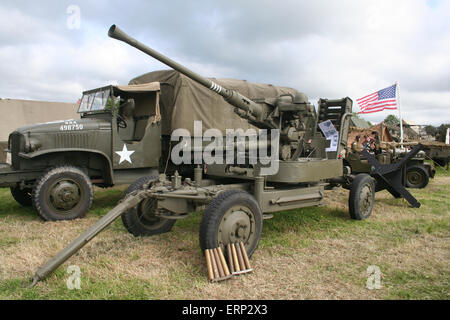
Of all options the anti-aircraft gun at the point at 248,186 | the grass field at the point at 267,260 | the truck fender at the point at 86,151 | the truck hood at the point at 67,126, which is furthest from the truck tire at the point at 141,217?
the truck hood at the point at 67,126

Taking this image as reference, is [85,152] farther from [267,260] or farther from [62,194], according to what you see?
[267,260]

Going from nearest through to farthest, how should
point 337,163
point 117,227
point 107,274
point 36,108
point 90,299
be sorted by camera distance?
point 90,299, point 107,274, point 117,227, point 337,163, point 36,108

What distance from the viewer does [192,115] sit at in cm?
768

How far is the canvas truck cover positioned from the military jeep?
11.6 inches

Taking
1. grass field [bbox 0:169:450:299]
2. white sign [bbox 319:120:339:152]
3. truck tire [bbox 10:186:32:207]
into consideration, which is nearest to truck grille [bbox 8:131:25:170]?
truck tire [bbox 10:186:32:207]

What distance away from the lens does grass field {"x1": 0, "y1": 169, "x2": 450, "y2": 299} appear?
3.36 meters

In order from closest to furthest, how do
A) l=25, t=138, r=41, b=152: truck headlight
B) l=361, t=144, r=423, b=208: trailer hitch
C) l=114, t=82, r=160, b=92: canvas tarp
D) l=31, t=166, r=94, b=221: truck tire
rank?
l=31, t=166, r=94, b=221: truck tire → l=25, t=138, r=41, b=152: truck headlight → l=114, t=82, r=160, b=92: canvas tarp → l=361, t=144, r=423, b=208: trailer hitch

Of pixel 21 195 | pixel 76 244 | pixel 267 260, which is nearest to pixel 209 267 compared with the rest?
pixel 267 260

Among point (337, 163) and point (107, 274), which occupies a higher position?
point (337, 163)

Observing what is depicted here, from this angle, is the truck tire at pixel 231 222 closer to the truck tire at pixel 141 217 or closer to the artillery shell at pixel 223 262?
the artillery shell at pixel 223 262

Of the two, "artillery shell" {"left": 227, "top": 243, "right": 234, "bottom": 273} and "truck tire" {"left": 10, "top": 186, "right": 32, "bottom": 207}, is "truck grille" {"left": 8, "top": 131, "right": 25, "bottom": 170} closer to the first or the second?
"truck tire" {"left": 10, "top": 186, "right": 32, "bottom": 207}

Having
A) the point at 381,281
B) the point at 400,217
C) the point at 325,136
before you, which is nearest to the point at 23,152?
the point at 325,136

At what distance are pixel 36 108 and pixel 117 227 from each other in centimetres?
1057

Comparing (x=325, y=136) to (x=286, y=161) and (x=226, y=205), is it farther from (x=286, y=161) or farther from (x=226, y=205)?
(x=226, y=205)
